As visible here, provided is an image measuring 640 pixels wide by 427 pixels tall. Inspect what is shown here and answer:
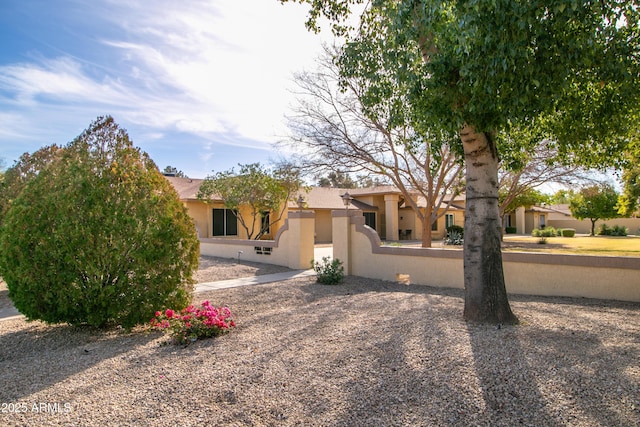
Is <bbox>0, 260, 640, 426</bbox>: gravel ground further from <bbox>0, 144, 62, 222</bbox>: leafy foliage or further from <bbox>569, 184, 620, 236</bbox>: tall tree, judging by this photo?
<bbox>569, 184, 620, 236</bbox>: tall tree

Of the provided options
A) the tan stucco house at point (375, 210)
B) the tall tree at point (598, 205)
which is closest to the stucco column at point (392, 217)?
the tan stucco house at point (375, 210)

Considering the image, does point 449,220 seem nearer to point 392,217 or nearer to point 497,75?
point 392,217

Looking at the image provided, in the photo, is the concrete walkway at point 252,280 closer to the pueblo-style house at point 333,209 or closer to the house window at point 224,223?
the pueblo-style house at point 333,209

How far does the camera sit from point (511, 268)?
859 centimetres

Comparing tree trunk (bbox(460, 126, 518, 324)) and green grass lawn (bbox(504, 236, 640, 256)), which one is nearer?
tree trunk (bbox(460, 126, 518, 324))

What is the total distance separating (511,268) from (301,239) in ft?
22.1

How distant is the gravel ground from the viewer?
3.20m

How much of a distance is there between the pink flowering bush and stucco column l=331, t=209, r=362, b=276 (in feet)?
19.9

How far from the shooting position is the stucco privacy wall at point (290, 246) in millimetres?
13406

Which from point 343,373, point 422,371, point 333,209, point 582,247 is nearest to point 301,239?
point 333,209

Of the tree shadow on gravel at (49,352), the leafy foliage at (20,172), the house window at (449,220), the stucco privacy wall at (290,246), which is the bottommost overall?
the tree shadow on gravel at (49,352)

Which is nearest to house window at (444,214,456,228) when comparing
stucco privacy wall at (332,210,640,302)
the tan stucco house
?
the tan stucco house

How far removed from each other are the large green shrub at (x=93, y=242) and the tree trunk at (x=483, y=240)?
168 inches

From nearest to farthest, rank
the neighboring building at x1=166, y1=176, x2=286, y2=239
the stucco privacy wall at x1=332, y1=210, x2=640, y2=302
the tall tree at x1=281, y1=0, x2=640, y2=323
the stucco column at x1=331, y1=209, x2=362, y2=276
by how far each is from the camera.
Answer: the tall tree at x1=281, y1=0, x2=640, y2=323, the stucco privacy wall at x1=332, y1=210, x2=640, y2=302, the stucco column at x1=331, y1=209, x2=362, y2=276, the neighboring building at x1=166, y1=176, x2=286, y2=239
